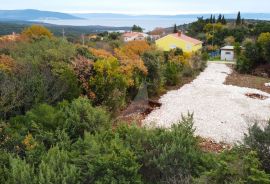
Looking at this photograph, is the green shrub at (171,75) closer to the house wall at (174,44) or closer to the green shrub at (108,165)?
the green shrub at (108,165)

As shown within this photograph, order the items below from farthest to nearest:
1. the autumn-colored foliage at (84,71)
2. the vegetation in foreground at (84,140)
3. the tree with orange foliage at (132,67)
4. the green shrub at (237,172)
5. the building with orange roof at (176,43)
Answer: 1. the building with orange roof at (176,43)
2. the tree with orange foliage at (132,67)
3. the autumn-colored foliage at (84,71)
4. the vegetation in foreground at (84,140)
5. the green shrub at (237,172)

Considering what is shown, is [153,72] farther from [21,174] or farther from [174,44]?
[174,44]

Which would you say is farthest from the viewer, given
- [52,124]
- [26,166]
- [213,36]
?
[213,36]

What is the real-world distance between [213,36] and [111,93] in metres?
48.5

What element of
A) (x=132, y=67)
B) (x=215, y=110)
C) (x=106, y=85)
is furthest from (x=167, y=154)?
(x=132, y=67)

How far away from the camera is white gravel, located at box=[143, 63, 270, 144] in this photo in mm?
13978

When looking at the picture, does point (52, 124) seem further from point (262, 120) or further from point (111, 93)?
point (262, 120)

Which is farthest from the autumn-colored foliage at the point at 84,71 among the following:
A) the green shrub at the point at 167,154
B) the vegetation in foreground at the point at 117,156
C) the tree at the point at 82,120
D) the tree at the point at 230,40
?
the tree at the point at 230,40

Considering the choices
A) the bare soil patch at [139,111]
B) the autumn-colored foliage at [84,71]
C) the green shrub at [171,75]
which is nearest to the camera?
the autumn-colored foliage at [84,71]

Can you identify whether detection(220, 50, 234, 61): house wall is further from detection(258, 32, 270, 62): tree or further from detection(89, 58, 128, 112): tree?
detection(89, 58, 128, 112): tree

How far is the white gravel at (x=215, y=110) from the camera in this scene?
1398 centimetres

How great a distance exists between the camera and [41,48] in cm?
1638

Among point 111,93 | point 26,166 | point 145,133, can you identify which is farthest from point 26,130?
point 111,93

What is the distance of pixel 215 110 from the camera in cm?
1708
